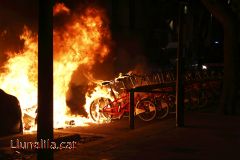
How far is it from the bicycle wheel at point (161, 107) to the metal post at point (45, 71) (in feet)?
25.9

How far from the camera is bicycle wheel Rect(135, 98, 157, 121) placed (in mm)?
13656

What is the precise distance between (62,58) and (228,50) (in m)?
4.69

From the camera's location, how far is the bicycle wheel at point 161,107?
13.9 meters

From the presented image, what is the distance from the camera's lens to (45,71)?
615 centimetres

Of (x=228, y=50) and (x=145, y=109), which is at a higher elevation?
(x=228, y=50)

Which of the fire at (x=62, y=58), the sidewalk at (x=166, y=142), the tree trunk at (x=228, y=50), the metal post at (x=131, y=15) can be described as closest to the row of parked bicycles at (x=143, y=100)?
the fire at (x=62, y=58)

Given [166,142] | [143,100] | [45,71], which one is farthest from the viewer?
[143,100]

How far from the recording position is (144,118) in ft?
44.9

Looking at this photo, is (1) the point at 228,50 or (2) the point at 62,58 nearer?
(1) the point at 228,50

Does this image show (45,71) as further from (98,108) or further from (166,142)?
(98,108)

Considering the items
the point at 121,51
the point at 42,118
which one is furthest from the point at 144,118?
the point at 42,118

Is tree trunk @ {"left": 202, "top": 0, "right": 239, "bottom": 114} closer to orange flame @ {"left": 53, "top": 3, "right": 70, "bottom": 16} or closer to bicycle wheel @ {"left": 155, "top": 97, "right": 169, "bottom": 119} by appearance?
bicycle wheel @ {"left": 155, "top": 97, "right": 169, "bottom": 119}

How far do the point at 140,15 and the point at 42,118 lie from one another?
14788 millimetres

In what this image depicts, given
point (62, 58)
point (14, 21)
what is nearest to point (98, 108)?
point (62, 58)
